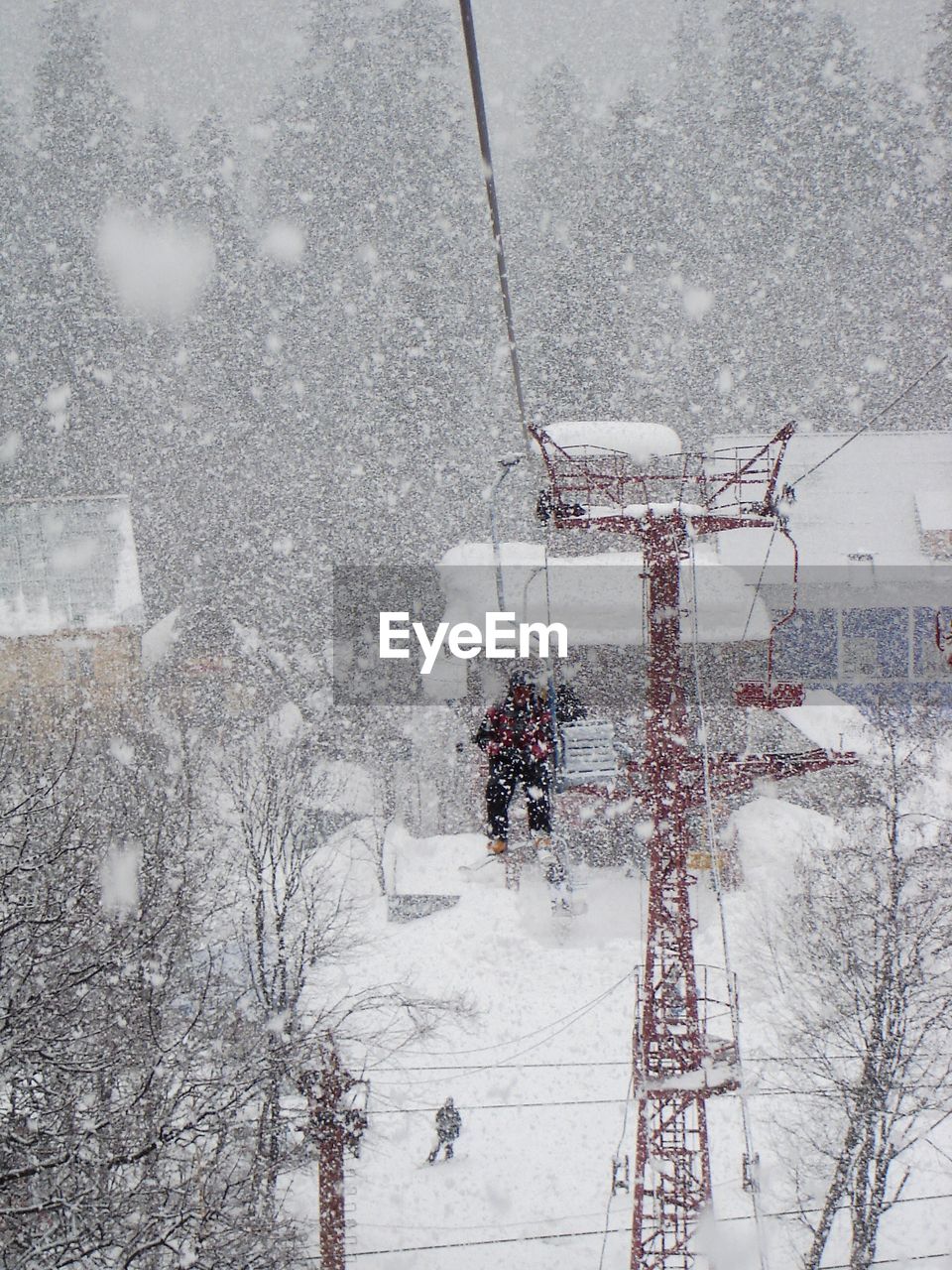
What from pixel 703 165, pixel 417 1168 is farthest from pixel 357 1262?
pixel 703 165

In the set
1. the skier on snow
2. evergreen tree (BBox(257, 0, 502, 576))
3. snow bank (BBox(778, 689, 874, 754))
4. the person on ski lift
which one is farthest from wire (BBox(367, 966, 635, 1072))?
evergreen tree (BBox(257, 0, 502, 576))

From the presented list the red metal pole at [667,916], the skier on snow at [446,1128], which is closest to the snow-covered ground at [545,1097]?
the skier on snow at [446,1128]

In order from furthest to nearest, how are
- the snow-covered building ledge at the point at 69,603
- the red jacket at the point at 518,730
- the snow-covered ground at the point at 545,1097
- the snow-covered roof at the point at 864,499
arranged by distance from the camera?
the snow-covered building ledge at the point at 69,603
the snow-covered roof at the point at 864,499
the snow-covered ground at the point at 545,1097
the red jacket at the point at 518,730

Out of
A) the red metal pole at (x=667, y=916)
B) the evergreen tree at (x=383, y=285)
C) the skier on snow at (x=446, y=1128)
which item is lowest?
the skier on snow at (x=446, y=1128)

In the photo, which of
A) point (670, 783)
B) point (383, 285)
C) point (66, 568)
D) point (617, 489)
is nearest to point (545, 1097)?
point (670, 783)

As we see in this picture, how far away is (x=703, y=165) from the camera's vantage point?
34.6 meters

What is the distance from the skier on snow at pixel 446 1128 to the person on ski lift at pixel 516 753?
8.46 m

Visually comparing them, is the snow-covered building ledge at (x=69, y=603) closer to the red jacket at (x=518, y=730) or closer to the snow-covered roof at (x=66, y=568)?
the snow-covered roof at (x=66, y=568)

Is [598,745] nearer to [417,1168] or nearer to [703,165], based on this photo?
[417,1168]

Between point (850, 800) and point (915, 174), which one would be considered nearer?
point (850, 800)

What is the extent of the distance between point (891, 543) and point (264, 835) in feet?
58.1

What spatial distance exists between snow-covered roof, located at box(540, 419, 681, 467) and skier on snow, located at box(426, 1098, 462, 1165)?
10147 mm

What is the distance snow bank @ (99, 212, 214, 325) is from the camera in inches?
1321

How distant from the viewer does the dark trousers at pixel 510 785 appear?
8250 millimetres
